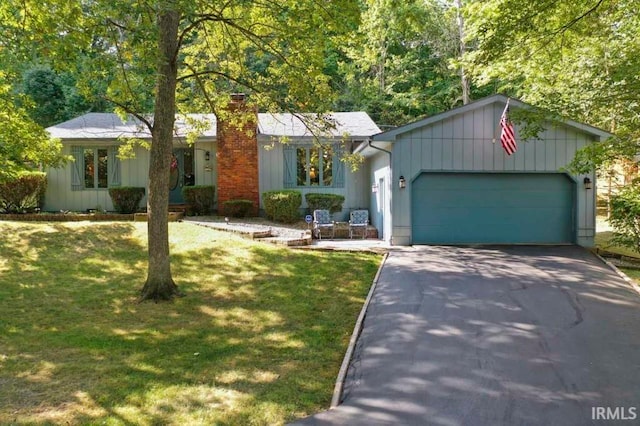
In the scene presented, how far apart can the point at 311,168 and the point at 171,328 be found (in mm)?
10051

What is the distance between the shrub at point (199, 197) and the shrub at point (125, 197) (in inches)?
58.5

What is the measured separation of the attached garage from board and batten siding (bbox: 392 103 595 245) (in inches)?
1.0

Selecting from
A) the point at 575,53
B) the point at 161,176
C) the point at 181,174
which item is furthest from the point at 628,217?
the point at 181,174

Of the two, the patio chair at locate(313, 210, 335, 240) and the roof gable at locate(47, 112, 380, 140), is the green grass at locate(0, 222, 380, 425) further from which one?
the roof gable at locate(47, 112, 380, 140)

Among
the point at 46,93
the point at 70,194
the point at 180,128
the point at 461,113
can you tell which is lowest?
the point at 70,194

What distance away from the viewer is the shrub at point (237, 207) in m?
14.6

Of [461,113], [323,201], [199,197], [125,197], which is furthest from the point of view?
[199,197]

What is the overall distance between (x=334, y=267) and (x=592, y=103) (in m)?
7.39

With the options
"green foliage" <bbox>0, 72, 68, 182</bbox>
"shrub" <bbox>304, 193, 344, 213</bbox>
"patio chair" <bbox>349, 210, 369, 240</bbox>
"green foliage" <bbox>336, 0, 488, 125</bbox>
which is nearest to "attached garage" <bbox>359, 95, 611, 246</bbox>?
"patio chair" <bbox>349, 210, 369, 240</bbox>

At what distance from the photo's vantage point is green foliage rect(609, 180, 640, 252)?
11.2 meters

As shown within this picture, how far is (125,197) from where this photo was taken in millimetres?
14773

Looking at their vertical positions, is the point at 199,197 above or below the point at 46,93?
below

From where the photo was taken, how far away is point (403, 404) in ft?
13.0

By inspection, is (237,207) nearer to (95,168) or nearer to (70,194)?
(95,168)
